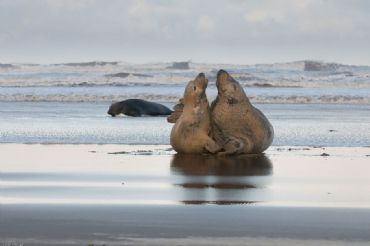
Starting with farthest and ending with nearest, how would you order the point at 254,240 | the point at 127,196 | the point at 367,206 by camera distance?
the point at 127,196 → the point at 367,206 → the point at 254,240

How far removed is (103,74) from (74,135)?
110ft

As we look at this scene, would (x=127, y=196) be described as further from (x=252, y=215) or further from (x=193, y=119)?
(x=193, y=119)

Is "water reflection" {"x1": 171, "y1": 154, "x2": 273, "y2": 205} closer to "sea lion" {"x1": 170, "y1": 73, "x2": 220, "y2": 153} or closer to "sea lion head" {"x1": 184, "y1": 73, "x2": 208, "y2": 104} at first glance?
"sea lion" {"x1": 170, "y1": 73, "x2": 220, "y2": 153}

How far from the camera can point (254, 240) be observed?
7488 millimetres

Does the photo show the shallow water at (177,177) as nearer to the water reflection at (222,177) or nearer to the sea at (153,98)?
the water reflection at (222,177)

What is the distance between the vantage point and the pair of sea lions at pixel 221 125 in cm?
1475

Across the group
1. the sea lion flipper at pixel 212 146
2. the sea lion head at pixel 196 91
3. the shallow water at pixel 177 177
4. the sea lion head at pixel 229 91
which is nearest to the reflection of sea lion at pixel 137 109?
the shallow water at pixel 177 177

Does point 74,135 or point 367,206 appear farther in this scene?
point 74,135

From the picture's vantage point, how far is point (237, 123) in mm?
15352

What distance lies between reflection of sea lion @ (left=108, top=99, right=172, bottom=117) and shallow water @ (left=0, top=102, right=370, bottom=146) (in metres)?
0.40

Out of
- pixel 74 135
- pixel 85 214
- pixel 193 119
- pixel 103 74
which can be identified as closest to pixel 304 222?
pixel 85 214

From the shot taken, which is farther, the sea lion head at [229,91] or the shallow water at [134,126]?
the shallow water at [134,126]

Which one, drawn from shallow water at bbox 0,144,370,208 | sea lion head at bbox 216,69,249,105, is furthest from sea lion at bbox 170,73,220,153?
sea lion head at bbox 216,69,249,105

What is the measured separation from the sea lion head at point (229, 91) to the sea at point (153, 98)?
4.50 ft
